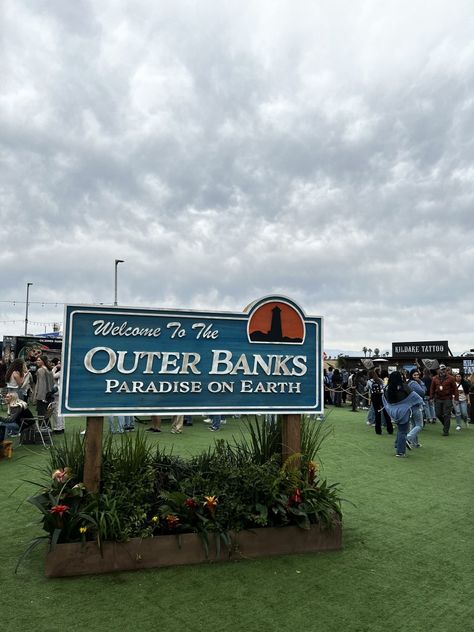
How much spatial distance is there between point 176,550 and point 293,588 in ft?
3.25

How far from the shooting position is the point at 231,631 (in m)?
3.08

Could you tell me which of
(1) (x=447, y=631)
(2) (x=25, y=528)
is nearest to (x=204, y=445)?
(2) (x=25, y=528)

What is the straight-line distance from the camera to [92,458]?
419 centimetres

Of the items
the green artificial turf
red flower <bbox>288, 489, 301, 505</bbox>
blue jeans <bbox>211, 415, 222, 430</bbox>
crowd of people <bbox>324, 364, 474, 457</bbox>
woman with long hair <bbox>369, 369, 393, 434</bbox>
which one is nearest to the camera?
the green artificial turf

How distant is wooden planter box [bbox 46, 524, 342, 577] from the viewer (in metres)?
3.80

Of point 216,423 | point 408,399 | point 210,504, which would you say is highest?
point 408,399

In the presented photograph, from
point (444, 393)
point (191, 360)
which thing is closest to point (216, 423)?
point (444, 393)

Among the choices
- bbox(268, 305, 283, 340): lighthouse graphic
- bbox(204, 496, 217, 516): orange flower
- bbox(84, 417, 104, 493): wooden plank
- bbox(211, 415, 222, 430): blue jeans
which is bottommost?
bbox(204, 496, 217, 516): orange flower

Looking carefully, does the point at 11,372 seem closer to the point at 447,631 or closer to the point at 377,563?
the point at 377,563

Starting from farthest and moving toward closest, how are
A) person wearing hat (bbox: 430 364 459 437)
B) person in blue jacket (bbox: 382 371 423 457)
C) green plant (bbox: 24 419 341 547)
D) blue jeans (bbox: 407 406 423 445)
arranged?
person wearing hat (bbox: 430 364 459 437) → blue jeans (bbox: 407 406 423 445) → person in blue jacket (bbox: 382 371 423 457) → green plant (bbox: 24 419 341 547)

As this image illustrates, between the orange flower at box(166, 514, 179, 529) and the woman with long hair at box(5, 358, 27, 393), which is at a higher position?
the woman with long hair at box(5, 358, 27, 393)

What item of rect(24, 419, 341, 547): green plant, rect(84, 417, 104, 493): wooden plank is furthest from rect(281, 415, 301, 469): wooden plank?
rect(84, 417, 104, 493): wooden plank

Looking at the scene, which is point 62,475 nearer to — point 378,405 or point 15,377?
point 15,377

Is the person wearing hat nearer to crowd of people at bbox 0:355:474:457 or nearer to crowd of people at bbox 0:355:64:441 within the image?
crowd of people at bbox 0:355:474:457
